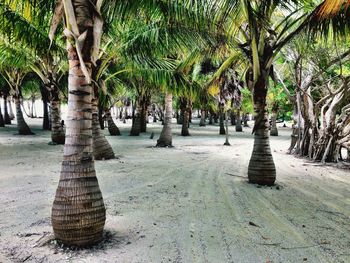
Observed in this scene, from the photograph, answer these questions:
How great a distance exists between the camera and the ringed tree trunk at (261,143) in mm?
7453

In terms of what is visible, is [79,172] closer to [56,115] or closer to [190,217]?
[190,217]

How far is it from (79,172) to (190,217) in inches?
82.3

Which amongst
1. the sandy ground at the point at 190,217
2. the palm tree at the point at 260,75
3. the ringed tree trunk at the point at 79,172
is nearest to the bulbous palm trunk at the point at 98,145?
the sandy ground at the point at 190,217

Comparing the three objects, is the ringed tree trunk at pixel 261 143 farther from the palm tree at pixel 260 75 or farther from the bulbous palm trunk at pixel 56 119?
the bulbous palm trunk at pixel 56 119

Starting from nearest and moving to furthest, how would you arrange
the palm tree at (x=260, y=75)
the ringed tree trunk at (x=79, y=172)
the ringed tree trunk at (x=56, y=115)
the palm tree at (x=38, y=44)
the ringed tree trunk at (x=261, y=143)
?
1. the ringed tree trunk at (x=79, y=172)
2. the palm tree at (x=260, y=75)
3. the ringed tree trunk at (x=261, y=143)
4. the palm tree at (x=38, y=44)
5. the ringed tree trunk at (x=56, y=115)

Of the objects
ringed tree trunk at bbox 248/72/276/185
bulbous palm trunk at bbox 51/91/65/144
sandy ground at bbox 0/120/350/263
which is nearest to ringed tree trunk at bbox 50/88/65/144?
bulbous palm trunk at bbox 51/91/65/144

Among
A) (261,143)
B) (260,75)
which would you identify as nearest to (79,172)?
(261,143)

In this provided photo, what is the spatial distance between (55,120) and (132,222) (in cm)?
1217

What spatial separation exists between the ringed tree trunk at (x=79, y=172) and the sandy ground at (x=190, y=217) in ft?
0.77

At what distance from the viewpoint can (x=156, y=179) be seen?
8.12m

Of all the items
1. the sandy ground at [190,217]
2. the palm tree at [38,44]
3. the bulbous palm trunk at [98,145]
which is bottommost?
the sandy ground at [190,217]

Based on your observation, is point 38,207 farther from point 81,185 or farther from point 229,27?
point 229,27

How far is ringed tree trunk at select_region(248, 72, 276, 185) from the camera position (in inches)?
293

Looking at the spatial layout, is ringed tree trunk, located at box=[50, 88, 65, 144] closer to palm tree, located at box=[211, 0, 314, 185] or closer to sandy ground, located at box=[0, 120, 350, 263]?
sandy ground, located at box=[0, 120, 350, 263]
